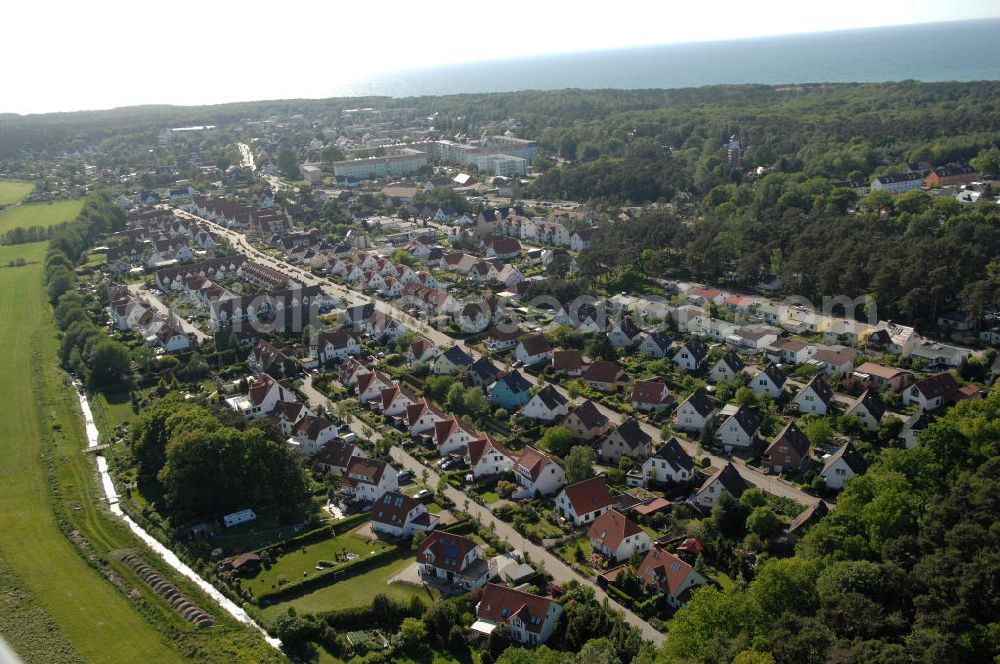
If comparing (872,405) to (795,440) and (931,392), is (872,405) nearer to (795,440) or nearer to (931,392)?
(931,392)

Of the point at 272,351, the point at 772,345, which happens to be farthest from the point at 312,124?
the point at 772,345

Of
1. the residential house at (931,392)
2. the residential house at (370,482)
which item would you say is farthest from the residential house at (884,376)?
the residential house at (370,482)

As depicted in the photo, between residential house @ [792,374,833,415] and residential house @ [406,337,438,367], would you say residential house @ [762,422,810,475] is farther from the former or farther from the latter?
residential house @ [406,337,438,367]

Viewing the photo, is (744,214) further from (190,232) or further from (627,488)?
(190,232)

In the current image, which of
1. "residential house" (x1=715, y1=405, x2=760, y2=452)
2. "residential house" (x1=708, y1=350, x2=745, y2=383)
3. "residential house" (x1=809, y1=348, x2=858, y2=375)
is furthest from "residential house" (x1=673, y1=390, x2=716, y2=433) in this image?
"residential house" (x1=809, y1=348, x2=858, y2=375)

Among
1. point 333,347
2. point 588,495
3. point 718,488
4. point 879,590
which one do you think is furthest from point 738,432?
point 333,347

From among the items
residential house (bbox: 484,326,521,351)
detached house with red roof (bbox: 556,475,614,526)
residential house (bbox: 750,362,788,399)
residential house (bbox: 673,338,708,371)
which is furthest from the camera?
residential house (bbox: 484,326,521,351)

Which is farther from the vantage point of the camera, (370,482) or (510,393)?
(510,393)
